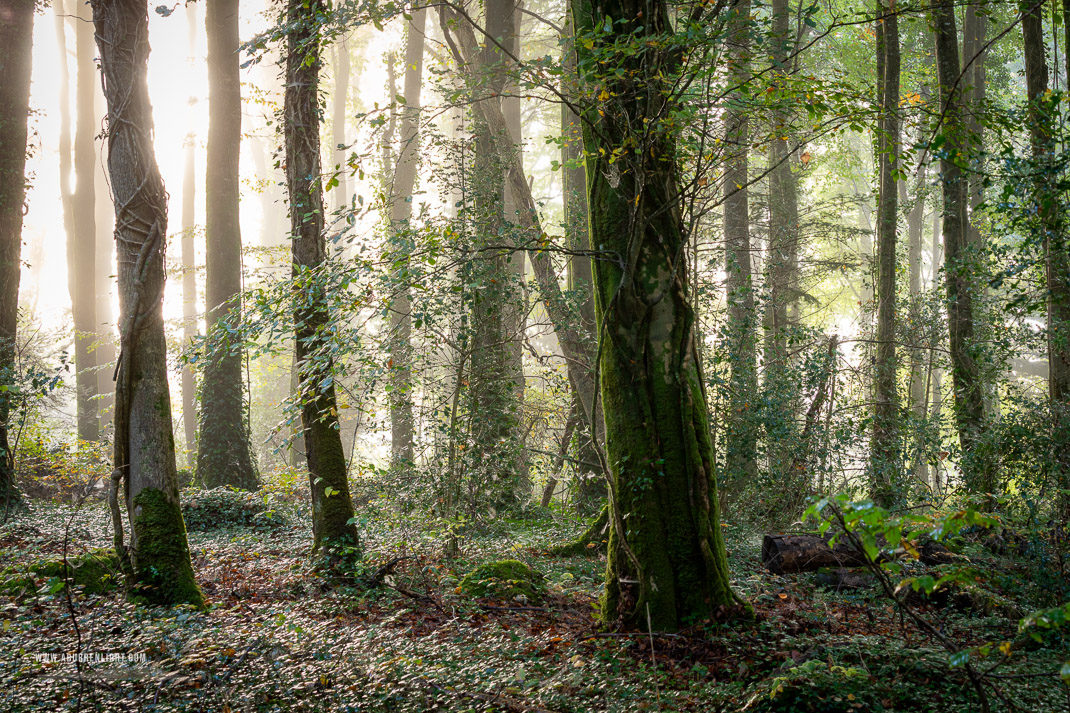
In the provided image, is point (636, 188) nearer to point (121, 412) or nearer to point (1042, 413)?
point (121, 412)

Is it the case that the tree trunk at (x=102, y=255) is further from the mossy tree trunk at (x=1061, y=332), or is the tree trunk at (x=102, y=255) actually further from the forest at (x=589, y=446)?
the mossy tree trunk at (x=1061, y=332)

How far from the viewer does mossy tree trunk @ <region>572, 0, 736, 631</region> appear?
5098 mm

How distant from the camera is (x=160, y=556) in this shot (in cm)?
582

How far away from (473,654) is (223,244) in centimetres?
1196

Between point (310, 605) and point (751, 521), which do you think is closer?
Answer: point (310, 605)

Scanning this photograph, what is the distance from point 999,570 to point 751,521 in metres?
3.36

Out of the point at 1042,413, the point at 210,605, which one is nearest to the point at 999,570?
the point at 1042,413

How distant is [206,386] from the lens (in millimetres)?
13164

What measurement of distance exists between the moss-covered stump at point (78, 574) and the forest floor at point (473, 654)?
7cm

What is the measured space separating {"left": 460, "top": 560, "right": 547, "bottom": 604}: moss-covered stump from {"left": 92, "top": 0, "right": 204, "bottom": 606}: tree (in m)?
2.40

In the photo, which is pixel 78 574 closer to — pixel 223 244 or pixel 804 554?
pixel 804 554

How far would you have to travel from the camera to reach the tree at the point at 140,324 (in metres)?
5.86

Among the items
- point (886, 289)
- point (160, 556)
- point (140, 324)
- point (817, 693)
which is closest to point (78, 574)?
point (160, 556)

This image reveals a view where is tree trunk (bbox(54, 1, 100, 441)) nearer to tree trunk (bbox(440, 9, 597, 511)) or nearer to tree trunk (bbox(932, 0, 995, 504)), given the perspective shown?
tree trunk (bbox(440, 9, 597, 511))
